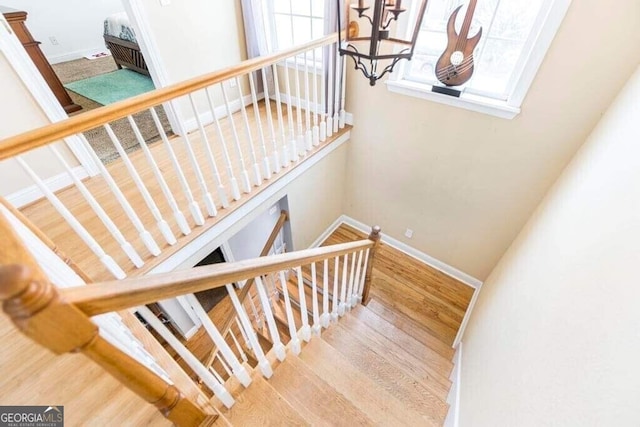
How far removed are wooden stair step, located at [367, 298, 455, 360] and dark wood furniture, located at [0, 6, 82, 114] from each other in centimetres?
404

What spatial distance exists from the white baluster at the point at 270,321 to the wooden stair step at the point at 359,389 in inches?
7.8

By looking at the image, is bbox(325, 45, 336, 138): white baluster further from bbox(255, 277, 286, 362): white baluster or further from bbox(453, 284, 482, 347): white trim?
bbox(453, 284, 482, 347): white trim

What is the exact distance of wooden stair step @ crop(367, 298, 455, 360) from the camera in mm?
2600

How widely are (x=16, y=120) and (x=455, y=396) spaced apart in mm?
3500

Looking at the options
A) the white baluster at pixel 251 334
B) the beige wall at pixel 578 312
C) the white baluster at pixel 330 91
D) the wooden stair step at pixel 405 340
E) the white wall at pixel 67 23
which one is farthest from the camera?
the white wall at pixel 67 23

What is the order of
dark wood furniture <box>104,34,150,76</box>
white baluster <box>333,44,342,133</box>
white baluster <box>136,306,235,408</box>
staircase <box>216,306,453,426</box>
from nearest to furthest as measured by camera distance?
white baluster <box>136,306,235,408</box>, staircase <box>216,306,453,426</box>, white baluster <box>333,44,342,133</box>, dark wood furniture <box>104,34,150,76</box>

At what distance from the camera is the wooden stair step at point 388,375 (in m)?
1.80

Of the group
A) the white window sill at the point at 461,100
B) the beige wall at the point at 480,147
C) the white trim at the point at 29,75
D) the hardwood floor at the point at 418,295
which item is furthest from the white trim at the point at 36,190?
the hardwood floor at the point at 418,295

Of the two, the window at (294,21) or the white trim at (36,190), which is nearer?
the white trim at (36,190)

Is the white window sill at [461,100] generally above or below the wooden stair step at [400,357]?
above

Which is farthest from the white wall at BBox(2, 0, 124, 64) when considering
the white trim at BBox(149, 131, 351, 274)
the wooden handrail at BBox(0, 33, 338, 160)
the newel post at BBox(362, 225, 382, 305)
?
the newel post at BBox(362, 225, 382, 305)

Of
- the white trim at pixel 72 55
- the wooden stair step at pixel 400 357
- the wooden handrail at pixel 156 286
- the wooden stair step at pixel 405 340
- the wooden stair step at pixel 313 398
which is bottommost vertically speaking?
the wooden stair step at pixel 405 340

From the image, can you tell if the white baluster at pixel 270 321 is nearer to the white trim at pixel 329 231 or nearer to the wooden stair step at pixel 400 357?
the wooden stair step at pixel 400 357

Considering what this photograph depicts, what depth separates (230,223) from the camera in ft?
7.21
